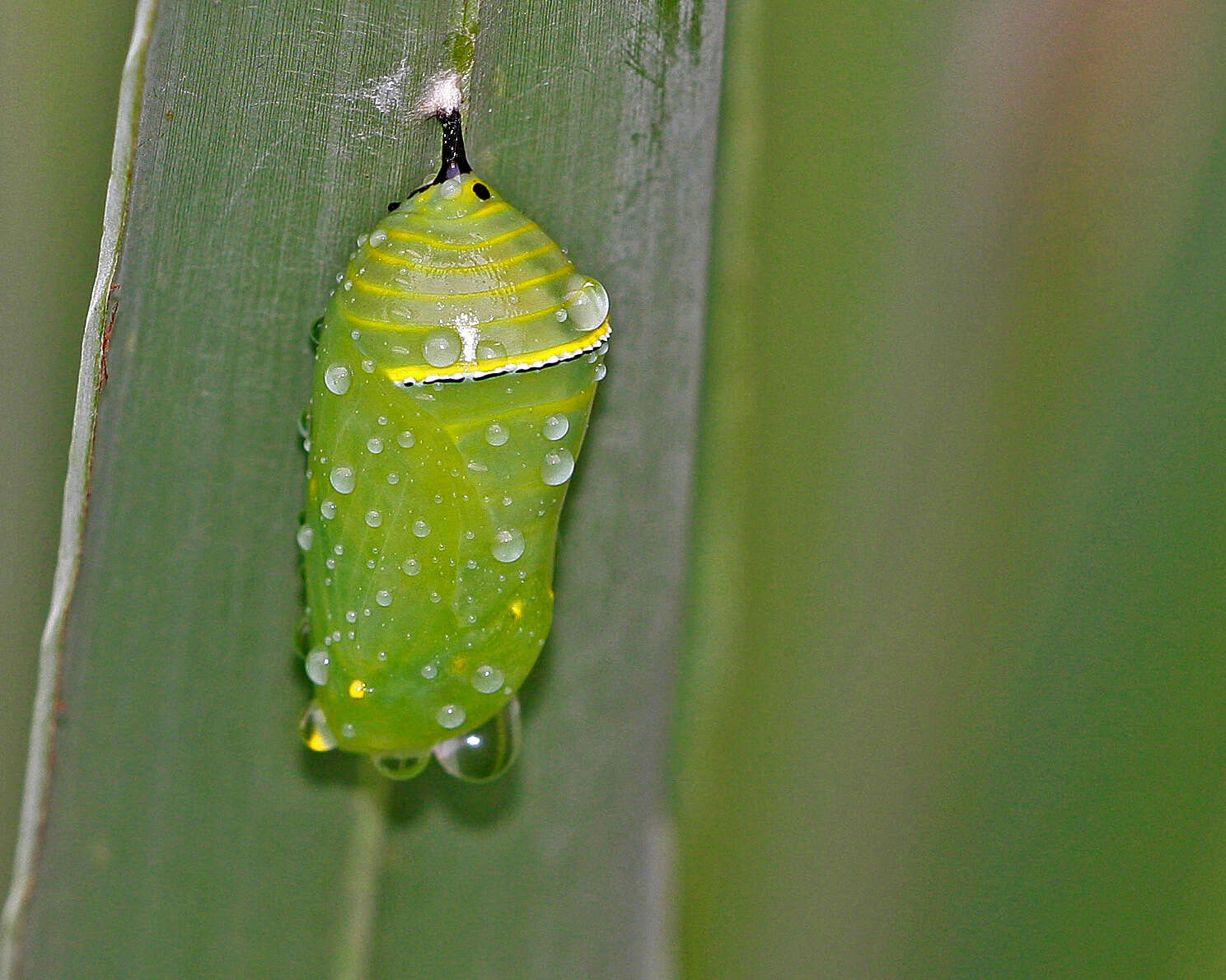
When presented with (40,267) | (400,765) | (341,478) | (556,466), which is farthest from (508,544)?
(40,267)

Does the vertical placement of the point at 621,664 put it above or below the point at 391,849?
above

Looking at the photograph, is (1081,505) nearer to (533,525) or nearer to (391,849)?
(533,525)

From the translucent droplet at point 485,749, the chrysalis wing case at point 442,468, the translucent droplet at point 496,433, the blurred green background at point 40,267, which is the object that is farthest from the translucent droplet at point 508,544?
the blurred green background at point 40,267

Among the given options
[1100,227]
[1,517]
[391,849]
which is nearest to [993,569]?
[1100,227]

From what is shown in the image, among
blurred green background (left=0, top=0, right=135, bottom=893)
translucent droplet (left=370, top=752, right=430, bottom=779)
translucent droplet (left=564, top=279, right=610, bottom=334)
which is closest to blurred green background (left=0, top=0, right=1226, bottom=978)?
blurred green background (left=0, top=0, right=135, bottom=893)

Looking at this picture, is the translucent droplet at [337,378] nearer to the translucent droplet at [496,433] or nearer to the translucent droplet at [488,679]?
the translucent droplet at [496,433]

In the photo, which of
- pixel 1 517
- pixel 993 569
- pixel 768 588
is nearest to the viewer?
pixel 993 569

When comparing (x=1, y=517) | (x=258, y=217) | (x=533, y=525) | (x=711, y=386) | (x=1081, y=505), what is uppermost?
(x=258, y=217)
